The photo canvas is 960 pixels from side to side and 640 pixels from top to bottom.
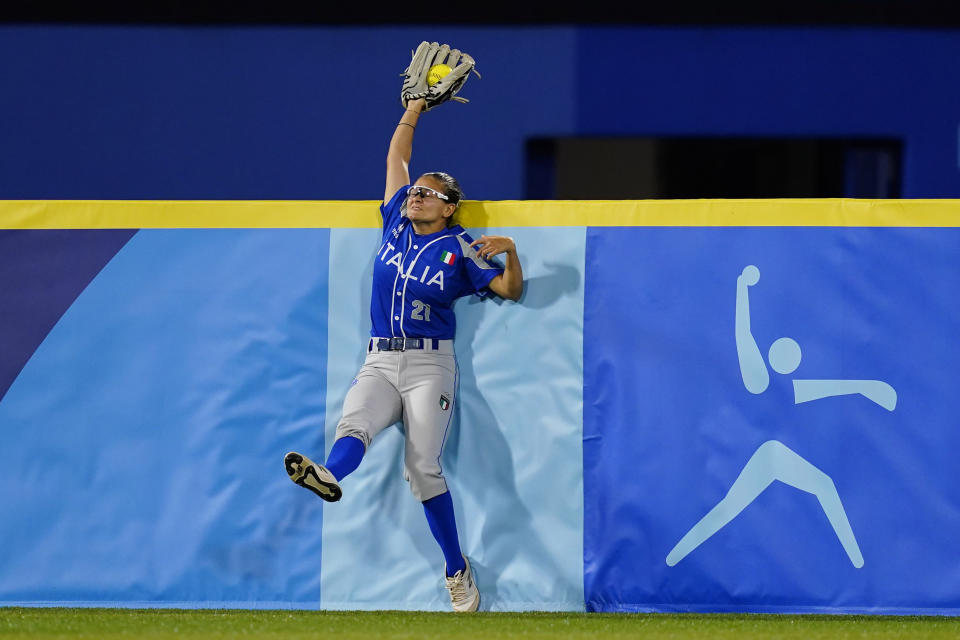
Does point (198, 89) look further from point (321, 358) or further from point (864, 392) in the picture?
point (864, 392)

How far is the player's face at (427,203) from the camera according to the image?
12.7 ft

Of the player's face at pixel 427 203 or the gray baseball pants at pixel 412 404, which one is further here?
the player's face at pixel 427 203

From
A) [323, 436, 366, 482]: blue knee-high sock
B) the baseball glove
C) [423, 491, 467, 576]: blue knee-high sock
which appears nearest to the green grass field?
[423, 491, 467, 576]: blue knee-high sock

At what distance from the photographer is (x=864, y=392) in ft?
12.4

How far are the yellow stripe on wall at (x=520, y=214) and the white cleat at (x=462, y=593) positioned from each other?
1.18 metres

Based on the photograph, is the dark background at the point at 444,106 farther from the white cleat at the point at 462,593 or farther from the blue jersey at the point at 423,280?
the white cleat at the point at 462,593

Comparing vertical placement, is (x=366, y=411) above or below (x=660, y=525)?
above

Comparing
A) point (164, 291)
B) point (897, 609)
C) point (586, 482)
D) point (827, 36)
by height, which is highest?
point (827, 36)

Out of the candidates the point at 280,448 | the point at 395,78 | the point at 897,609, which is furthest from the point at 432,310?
the point at 395,78

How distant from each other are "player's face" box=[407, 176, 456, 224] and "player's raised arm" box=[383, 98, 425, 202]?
0.15 meters

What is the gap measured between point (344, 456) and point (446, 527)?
0.42 m

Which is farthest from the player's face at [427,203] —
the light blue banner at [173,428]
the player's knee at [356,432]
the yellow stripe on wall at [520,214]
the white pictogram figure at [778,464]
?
the white pictogram figure at [778,464]

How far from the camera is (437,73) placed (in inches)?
164

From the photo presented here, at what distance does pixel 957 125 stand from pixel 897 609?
3.88 metres
